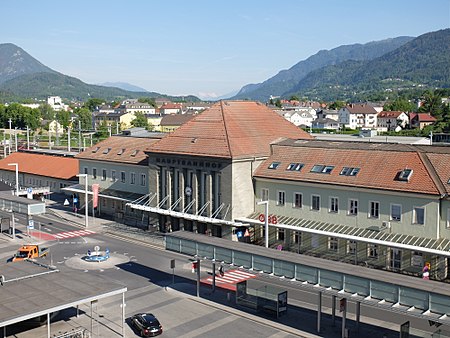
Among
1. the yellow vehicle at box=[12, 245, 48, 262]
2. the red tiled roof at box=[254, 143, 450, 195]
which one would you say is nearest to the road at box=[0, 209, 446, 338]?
the yellow vehicle at box=[12, 245, 48, 262]

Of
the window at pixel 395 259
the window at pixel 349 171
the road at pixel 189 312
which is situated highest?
the window at pixel 349 171

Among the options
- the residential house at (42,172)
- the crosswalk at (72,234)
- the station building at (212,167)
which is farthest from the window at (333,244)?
the residential house at (42,172)

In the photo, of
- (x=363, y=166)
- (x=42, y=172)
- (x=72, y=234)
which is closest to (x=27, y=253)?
(x=72, y=234)

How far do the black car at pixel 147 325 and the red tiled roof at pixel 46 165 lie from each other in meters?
49.8

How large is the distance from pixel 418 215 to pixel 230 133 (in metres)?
20.1

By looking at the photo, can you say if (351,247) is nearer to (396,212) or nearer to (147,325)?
(396,212)

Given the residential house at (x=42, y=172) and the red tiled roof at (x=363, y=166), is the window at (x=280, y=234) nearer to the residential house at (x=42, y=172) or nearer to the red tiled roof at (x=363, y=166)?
the red tiled roof at (x=363, y=166)

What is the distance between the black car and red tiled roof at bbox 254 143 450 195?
21.0 meters

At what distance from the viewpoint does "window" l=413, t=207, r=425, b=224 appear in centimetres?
4266

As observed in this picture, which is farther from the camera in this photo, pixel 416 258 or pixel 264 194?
pixel 264 194

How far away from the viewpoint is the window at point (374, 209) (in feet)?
148

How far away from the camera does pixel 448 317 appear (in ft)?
85.4

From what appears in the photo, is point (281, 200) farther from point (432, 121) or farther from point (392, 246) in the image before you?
point (432, 121)

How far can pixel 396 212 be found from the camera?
44.2 m
